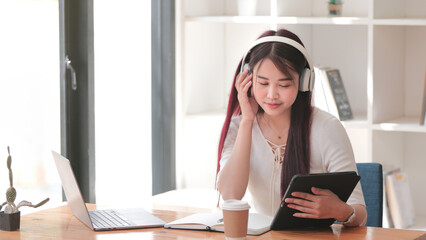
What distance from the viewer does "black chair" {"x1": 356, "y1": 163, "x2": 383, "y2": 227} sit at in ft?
8.23

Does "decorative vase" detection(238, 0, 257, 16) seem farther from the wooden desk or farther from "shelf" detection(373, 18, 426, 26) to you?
the wooden desk

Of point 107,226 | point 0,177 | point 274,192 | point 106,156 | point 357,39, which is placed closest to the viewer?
point 107,226

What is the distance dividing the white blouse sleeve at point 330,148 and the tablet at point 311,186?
214 mm

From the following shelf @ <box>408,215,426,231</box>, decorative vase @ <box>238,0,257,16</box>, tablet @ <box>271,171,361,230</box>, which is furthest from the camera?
decorative vase @ <box>238,0,257,16</box>

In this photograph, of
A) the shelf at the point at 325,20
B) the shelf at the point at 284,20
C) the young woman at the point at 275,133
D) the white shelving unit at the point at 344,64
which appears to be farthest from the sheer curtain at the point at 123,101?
the young woman at the point at 275,133

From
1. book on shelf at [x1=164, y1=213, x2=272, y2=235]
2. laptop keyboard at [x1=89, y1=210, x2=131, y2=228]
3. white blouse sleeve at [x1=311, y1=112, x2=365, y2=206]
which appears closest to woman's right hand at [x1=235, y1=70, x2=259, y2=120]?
white blouse sleeve at [x1=311, y1=112, x2=365, y2=206]

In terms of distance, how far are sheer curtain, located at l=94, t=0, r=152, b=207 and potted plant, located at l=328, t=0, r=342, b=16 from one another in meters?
0.87

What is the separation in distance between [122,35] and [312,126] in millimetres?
1290

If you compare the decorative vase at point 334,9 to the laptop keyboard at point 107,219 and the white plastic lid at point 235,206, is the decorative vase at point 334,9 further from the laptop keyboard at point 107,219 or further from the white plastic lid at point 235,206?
the white plastic lid at point 235,206

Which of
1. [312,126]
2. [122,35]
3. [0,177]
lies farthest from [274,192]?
[122,35]

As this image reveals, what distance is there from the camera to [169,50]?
3.63 m

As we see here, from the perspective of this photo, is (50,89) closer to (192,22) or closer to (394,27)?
(192,22)

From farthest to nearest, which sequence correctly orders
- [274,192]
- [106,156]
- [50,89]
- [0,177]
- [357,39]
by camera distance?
[357,39], [106,156], [50,89], [0,177], [274,192]

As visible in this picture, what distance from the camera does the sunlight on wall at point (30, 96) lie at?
2.72 metres
